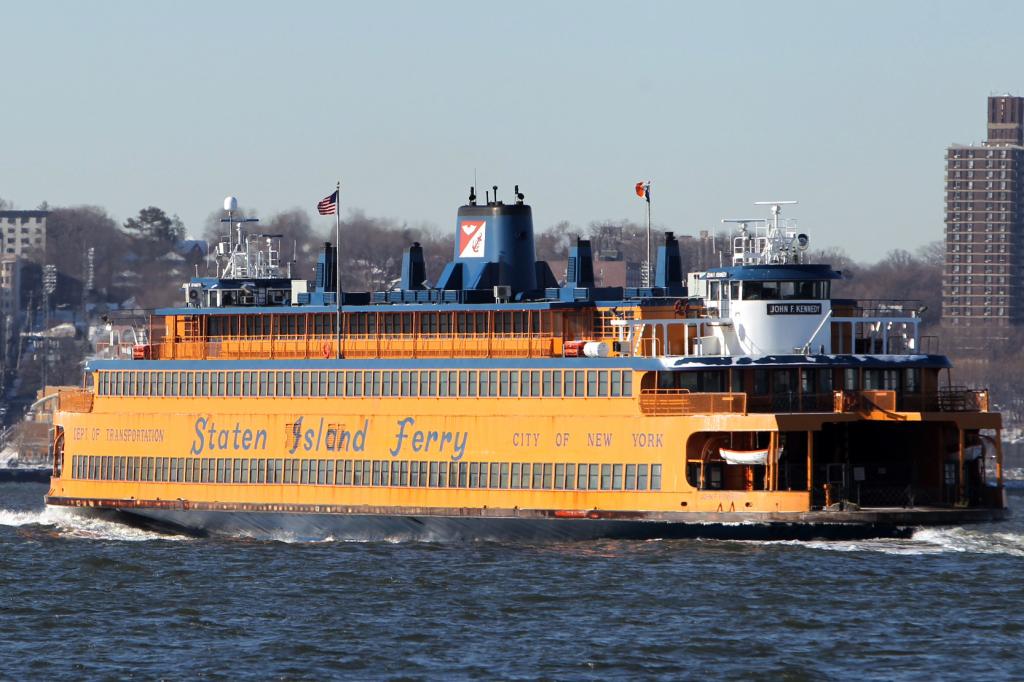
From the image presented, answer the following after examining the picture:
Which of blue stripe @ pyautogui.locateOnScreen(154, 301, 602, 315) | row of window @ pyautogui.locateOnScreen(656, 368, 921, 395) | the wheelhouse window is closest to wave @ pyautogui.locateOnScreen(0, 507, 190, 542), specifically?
blue stripe @ pyautogui.locateOnScreen(154, 301, 602, 315)

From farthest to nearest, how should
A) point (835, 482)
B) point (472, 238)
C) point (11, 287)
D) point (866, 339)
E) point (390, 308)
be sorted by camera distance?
1. point (11, 287)
2. point (472, 238)
3. point (390, 308)
4. point (866, 339)
5. point (835, 482)

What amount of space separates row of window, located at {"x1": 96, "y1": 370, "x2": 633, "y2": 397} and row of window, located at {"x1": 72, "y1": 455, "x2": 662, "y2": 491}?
1883 millimetres

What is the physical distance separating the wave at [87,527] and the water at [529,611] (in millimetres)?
5067

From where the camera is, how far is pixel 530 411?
56062mm

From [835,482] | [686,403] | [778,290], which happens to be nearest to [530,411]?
[686,403]

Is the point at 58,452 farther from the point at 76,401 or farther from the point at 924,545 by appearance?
the point at 924,545

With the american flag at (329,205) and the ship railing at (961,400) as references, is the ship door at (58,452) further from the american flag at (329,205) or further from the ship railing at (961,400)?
the ship railing at (961,400)

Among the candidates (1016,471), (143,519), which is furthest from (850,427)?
(1016,471)

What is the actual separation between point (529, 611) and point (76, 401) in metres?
26.8

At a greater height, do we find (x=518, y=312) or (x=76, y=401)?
(x=518, y=312)

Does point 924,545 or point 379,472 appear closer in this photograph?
point 924,545

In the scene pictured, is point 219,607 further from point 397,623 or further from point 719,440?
point 719,440

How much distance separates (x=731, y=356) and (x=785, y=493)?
4062 mm

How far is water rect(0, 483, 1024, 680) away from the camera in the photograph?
38.9 metres
